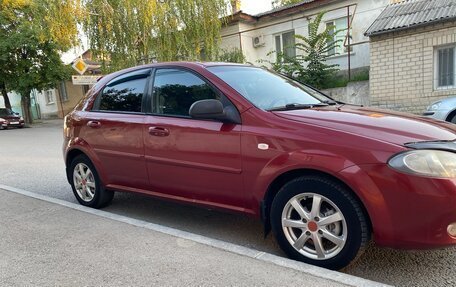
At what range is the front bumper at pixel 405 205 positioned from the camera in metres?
2.58

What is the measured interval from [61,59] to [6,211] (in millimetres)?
22925

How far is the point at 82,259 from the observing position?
3.34m

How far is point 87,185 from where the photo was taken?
4945 millimetres

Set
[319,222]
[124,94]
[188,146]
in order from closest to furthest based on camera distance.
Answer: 1. [319,222]
2. [188,146]
3. [124,94]

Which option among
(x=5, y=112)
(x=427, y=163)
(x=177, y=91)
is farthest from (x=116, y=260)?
(x=5, y=112)

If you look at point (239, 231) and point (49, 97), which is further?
point (49, 97)

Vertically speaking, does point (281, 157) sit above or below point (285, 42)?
below

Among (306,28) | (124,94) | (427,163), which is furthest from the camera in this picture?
(306,28)

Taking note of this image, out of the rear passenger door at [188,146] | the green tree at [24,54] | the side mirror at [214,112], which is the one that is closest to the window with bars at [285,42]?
the green tree at [24,54]

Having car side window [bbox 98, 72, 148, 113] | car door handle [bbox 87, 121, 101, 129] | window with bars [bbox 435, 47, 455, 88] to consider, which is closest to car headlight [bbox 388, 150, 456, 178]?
car side window [bbox 98, 72, 148, 113]

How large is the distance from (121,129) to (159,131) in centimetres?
62

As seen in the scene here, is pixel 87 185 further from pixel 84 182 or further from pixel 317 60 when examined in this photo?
pixel 317 60

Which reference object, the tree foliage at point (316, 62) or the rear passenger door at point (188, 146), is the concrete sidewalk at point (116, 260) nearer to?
the rear passenger door at point (188, 146)

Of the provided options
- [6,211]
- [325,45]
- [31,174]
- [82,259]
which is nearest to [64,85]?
[325,45]
